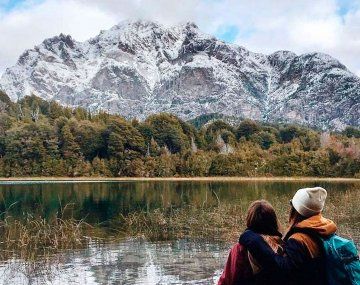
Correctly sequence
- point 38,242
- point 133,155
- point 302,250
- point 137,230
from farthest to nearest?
point 133,155 → point 137,230 → point 38,242 → point 302,250

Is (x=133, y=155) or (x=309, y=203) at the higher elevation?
(x=133, y=155)

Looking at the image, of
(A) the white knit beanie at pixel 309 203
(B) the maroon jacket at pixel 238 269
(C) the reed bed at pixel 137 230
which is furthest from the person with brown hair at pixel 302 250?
(C) the reed bed at pixel 137 230

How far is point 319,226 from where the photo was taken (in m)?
5.36

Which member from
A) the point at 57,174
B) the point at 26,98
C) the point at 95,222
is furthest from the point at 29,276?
the point at 26,98

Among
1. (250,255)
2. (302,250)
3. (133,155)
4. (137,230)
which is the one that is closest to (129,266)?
(137,230)

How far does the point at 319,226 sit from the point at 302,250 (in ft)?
0.90

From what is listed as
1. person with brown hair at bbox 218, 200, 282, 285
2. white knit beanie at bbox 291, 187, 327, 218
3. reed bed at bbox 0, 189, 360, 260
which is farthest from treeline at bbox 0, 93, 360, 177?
person with brown hair at bbox 218, 200, 282, 285

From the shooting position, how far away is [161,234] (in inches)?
893

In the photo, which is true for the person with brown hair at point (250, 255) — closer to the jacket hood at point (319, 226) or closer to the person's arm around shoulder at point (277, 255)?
the person's arm around shoulder at point (277, 255)

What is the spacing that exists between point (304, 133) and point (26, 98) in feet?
265

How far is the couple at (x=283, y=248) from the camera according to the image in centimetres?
534

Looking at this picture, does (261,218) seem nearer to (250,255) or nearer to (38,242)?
(250,255)

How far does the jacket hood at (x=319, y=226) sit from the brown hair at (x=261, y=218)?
0.83 ft

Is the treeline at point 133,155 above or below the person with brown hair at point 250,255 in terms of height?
above
